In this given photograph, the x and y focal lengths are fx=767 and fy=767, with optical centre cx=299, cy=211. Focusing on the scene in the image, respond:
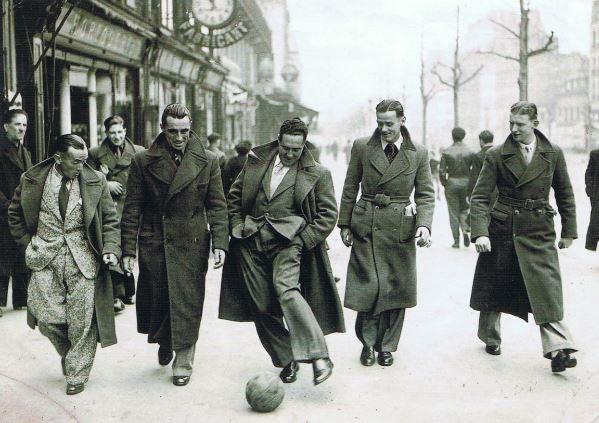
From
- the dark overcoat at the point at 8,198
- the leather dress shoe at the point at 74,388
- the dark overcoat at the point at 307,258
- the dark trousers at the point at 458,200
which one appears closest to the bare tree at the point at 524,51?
the dark trousers at the point at 458,200

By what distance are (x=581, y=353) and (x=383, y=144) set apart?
7.37 feet

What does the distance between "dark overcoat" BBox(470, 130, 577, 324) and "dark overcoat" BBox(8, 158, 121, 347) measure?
8.86ft

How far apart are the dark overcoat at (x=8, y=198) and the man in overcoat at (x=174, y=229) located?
254cm

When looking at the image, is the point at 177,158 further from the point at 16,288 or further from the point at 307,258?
the point at 16,288

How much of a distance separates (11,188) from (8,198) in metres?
0.10

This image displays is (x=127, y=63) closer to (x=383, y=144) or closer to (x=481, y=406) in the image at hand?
(x=383, y=144)

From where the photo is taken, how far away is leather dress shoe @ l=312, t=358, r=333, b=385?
4848 millimetres

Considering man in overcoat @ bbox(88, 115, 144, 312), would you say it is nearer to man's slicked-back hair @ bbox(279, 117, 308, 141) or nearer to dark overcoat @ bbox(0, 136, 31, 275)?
dark overcoat @ bbox(0, 136, 31, 275)

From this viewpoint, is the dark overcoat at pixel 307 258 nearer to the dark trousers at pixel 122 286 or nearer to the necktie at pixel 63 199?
the necktie at pixel 63 199

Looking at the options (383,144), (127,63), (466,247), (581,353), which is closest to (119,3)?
(127,63)

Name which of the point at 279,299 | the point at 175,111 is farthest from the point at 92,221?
the point at 279,299

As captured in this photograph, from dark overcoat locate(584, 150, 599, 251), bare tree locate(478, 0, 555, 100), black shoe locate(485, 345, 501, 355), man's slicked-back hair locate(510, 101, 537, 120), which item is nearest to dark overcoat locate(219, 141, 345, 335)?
black shoe locate(485, 345, 501, 355)

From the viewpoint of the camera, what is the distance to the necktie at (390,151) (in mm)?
5809

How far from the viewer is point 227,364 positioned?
18.8 ft
